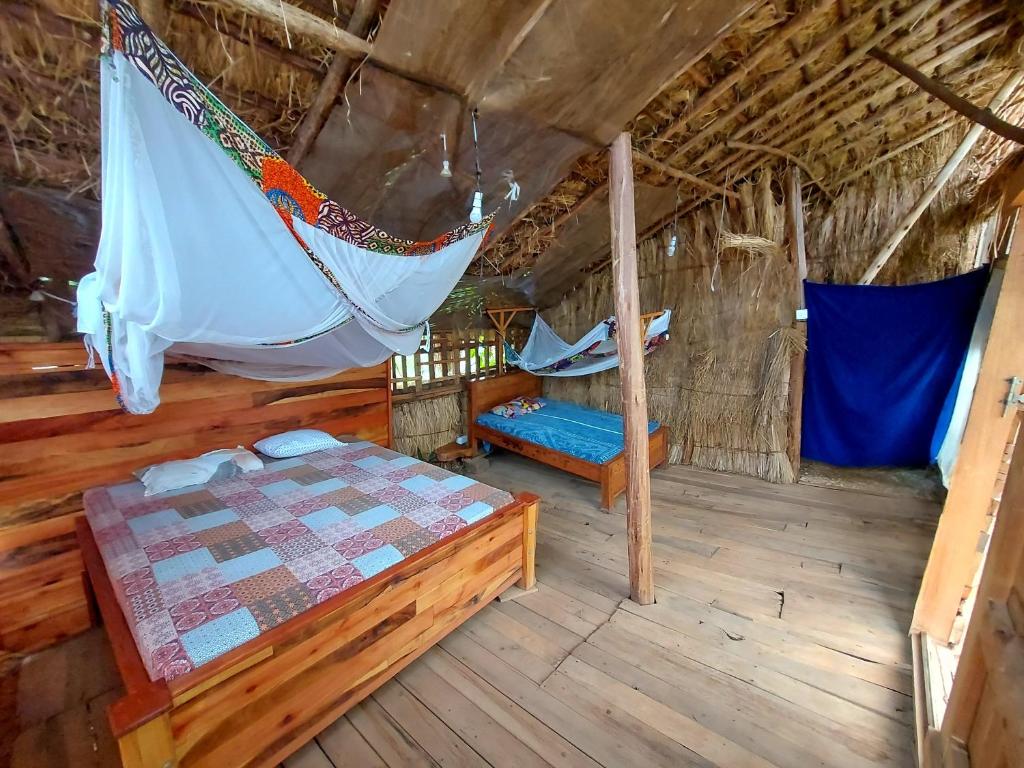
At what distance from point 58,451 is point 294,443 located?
992mm

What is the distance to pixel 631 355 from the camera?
1.92 meters

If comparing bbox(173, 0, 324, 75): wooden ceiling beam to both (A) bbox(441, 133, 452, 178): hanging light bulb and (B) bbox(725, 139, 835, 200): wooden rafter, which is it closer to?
(A) bbox(441, 133, 452, 178): hanging light bulb

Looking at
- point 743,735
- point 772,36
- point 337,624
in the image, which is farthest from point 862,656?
point 772,36

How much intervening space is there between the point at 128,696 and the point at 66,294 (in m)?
1.94

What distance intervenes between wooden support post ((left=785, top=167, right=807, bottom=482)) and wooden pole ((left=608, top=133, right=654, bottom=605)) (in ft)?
7.01

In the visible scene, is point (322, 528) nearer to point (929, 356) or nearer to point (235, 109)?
point (235, 109)

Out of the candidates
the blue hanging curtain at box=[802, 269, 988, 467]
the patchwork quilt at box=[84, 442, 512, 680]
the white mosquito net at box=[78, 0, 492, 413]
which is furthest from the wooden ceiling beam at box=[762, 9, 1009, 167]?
the patchwork quilt at box=[84, 442, 512, 680]

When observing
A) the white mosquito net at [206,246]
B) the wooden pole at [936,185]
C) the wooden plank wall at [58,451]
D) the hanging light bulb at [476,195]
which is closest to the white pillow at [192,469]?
the wooden plank wall at [58,451]

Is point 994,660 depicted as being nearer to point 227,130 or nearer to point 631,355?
point 631,355

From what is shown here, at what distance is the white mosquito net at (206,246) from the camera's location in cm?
94

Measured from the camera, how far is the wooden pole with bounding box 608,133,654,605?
1.91 metres

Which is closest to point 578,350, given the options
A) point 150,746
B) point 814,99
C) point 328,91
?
point 814,99

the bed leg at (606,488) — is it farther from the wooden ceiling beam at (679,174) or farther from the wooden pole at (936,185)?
the wooden pole at (936,185)

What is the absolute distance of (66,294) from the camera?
6.28ft
